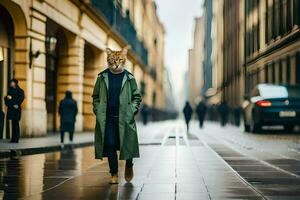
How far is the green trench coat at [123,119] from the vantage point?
8141 mm

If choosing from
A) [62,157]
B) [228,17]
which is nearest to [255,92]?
[62,157]

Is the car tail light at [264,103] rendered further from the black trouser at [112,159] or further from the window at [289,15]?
the black trouser at [112,159]

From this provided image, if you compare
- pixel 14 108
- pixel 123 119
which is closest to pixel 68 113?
pixel 14 108

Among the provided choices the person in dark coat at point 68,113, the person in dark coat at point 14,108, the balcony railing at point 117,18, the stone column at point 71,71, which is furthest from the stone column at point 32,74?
the balcony railing at point 117,18

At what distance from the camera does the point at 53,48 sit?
2319 centimetres

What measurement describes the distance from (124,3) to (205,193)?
35060 millimetres

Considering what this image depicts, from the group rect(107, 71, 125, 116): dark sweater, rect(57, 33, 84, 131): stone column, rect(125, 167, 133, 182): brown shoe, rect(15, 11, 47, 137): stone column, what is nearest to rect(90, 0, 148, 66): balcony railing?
rect(57, 33, 84, 131): stone column

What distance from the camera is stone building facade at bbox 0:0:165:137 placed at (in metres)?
19.8

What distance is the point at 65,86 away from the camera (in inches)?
1035

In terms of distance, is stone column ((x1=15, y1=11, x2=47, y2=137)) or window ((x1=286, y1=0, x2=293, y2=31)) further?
window ((x1=286, y1=0, x2=293, y2=31))

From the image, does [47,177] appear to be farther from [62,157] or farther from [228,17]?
[228,17]

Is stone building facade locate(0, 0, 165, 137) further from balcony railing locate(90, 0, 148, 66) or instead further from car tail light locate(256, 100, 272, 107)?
car tail light locate(256, 100, 272, 107)

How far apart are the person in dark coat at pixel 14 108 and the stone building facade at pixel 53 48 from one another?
8.35 feet

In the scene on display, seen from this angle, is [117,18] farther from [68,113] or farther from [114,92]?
[114,92]
